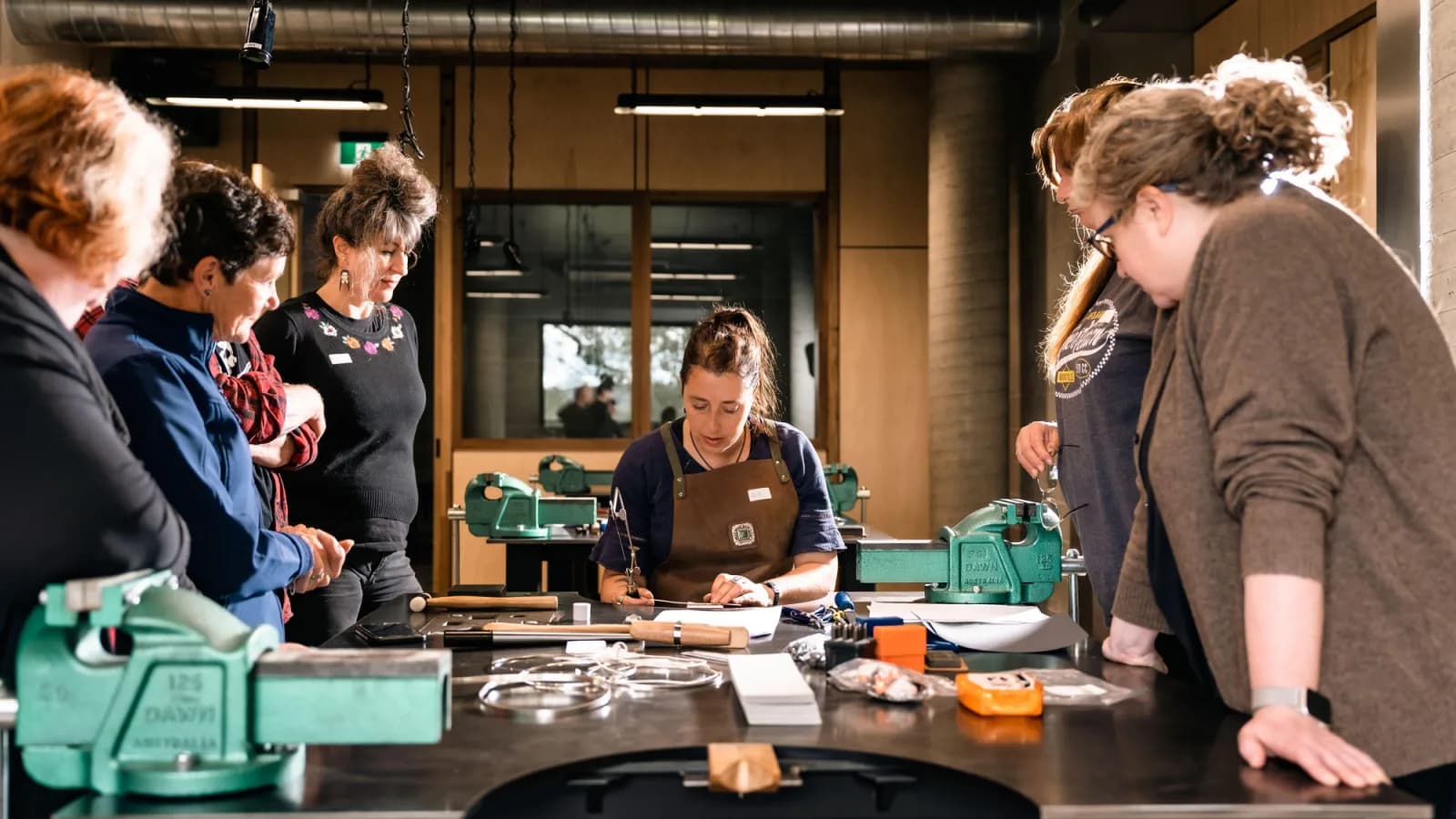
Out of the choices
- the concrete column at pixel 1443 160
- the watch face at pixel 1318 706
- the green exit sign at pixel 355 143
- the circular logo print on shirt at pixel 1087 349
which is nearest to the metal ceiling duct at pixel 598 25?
the green exit sign at pixel 355 143

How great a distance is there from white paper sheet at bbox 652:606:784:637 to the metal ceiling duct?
4372 millimetres

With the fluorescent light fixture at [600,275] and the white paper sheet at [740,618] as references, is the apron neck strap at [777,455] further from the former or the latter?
the fluorescent light fixture at [600,275]

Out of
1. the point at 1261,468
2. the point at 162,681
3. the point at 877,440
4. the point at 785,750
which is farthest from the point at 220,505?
the point at 877,440

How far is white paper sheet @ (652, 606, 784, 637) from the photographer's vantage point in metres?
2.05

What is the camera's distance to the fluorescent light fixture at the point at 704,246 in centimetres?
790

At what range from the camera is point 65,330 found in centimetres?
121

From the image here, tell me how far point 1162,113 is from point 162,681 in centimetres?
124

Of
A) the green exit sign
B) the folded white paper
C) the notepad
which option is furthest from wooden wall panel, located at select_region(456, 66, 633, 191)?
the notepad

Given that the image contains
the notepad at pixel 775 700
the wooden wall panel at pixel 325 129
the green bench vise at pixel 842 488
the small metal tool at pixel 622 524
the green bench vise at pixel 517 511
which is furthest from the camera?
the wooden wall panel at pixel 325 129

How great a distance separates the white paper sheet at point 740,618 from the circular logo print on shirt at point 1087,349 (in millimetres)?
685

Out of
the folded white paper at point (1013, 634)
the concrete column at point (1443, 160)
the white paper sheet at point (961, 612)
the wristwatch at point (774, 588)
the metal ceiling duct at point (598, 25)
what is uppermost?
the metal ceiling duct at point (598, 25)

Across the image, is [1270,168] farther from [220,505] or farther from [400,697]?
[220,505]

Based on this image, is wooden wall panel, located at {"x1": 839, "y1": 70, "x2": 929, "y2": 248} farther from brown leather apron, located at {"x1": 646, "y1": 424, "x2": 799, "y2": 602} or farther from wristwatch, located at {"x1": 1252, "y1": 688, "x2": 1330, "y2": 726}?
wristwatch, located at {"x1": 1252, "y1": 688, "x2": 1330, "y2": 726}

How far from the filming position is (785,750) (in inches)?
51.9
